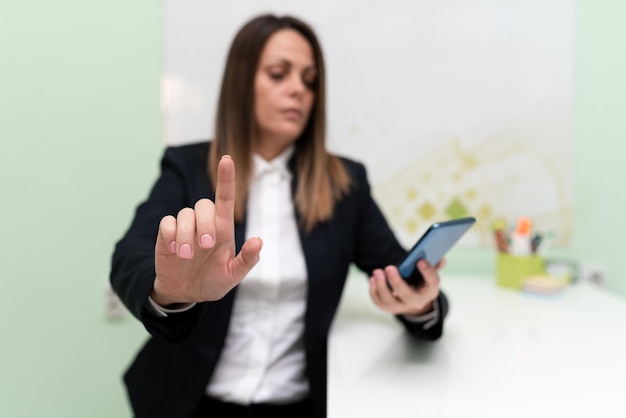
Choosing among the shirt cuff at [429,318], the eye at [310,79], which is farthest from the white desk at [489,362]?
the eye at [310,79]

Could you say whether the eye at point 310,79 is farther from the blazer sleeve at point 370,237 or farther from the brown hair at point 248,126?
the blazer sleeve at point 370,237

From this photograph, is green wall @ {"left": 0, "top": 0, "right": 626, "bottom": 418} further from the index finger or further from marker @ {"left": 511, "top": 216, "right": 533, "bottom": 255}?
marker @ {"left": 511, "top": 216, "right": 533, "bottom": 255}

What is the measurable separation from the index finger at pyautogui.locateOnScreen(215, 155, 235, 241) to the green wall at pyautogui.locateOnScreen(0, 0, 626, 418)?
0.69 metres

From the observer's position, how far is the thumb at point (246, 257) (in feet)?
1.51

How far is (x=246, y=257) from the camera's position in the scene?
0.47 meters

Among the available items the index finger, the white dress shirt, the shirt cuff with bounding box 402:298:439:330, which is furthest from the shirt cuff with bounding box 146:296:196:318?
the shirt cuff with bounding box 402:298:439:330

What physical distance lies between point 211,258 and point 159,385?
0.38 meters

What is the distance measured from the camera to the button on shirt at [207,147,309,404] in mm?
763

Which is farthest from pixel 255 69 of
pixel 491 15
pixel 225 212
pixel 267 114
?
pixel 491 15

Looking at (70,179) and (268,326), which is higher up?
(70,179)

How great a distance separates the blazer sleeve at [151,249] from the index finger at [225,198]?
119 millimetres

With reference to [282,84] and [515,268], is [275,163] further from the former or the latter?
[515,268]

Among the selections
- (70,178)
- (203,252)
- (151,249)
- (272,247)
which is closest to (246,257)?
(203,252)

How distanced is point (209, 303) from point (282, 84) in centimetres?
41
